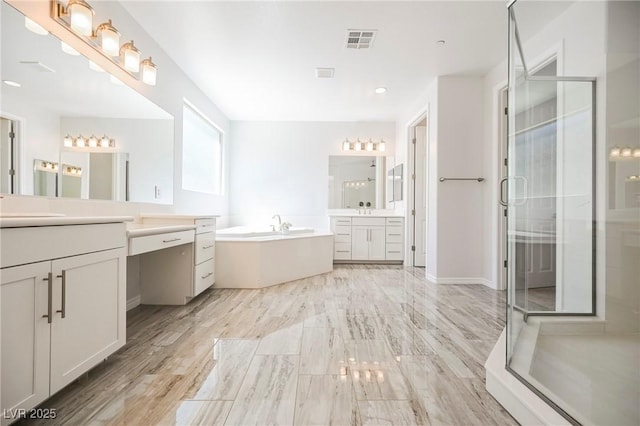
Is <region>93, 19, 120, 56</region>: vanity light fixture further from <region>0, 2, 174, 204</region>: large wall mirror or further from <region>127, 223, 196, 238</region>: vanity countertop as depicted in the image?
<region>127, 223, 196, 238</region>: vanity countertop

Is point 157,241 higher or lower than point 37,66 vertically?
lower

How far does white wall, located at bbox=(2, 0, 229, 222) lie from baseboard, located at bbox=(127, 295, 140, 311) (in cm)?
74

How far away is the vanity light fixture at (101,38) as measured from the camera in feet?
6.19

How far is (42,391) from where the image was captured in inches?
46.3

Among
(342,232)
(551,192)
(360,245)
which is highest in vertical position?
(551,192)

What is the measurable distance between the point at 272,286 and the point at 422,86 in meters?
3.07

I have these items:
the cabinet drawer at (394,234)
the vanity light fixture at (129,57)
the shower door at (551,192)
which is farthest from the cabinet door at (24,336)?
the cabinet drawer at (394,234)

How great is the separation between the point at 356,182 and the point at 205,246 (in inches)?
130

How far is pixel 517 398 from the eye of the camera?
1243 mm

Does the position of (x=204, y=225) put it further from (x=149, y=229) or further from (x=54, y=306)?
(x=54, y=306)

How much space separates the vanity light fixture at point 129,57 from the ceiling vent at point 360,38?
1736 mm

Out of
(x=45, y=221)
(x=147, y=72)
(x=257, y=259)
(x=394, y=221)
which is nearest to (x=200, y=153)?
(x=147, y=72)

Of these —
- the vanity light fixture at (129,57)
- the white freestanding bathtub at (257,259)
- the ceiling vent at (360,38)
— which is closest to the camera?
the vanity light fixture at (129,57)

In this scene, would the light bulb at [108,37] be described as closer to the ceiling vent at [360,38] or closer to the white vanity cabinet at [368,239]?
the ceiling vent at [360,38]
